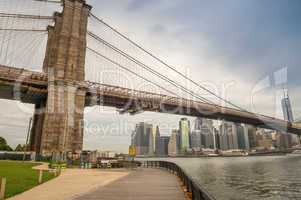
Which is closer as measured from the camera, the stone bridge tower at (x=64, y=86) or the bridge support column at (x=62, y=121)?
the bridge support column at (x=62, y=121)

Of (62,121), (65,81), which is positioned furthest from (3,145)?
(62,121)

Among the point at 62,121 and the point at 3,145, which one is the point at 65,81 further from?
the point at 3,145

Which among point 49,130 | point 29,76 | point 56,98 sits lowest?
point 49,130

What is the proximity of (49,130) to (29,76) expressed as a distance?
8.86 m

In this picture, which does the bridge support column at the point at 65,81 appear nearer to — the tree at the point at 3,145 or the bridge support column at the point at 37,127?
the bridge support column at the point at 37,127

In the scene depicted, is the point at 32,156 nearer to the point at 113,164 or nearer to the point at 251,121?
the point at 113,164

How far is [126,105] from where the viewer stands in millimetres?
50031

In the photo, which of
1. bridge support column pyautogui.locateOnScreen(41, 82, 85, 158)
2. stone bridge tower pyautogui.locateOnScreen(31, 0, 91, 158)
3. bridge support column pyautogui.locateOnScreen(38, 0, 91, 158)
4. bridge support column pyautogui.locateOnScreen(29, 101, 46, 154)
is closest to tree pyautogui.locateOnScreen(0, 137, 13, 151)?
bridge support column pyautogui.locateOnScreen(29, 101, 46, 154)

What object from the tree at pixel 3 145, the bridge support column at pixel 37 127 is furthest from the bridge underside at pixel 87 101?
the tree at pixel 3 145

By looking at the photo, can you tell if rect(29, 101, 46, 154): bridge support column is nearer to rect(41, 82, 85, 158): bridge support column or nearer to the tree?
rect(41, 82, 85, 158): bridge support column

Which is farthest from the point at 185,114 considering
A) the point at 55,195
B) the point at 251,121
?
the point at 55,195

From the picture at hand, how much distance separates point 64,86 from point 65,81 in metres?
0.77

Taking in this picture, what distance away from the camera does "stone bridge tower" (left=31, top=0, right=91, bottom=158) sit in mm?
33562

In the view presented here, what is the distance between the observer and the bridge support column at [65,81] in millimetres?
33469
